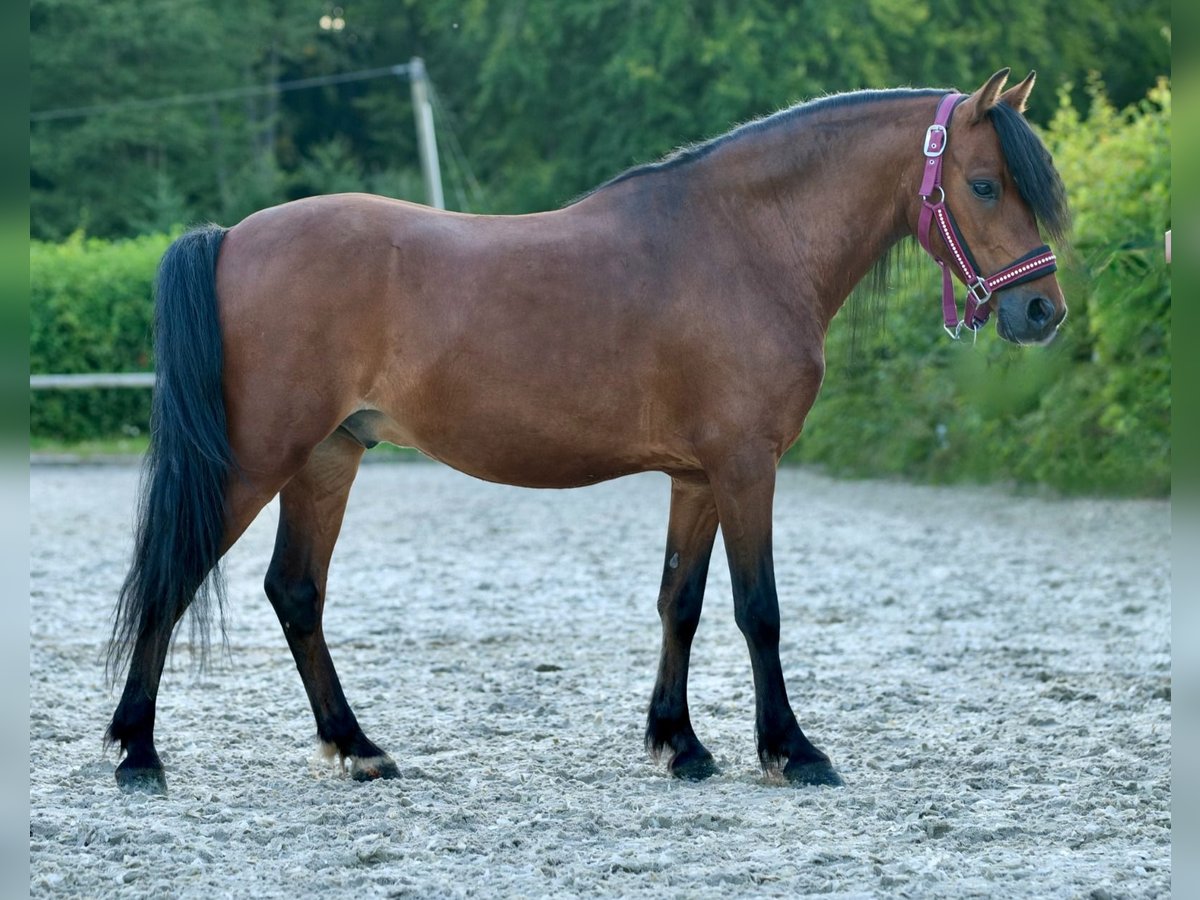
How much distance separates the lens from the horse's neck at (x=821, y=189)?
4.07 m

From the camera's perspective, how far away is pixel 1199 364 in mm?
1450

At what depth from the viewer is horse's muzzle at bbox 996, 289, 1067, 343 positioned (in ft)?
12.6

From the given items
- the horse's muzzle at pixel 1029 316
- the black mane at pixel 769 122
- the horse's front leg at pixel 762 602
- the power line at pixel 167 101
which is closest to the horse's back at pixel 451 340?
the horse's front leg at pixel 762 602

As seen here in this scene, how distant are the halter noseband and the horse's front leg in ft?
2.51

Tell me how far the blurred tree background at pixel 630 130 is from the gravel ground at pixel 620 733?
1467 mm

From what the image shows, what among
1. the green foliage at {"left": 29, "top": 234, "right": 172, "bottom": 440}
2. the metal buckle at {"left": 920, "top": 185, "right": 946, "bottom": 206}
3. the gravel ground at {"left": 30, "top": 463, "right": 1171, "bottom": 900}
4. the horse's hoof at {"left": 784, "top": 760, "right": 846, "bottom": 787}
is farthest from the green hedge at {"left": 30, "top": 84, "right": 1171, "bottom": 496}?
the green foliage at {"left": 29, "top": 234, "right": 172, "bottom": 440}

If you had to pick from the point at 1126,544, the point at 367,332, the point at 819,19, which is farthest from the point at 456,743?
the point at 819,19

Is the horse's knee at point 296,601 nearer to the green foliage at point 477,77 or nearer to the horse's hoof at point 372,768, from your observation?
the horse's hoof at point 372,768

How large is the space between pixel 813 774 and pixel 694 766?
37cm

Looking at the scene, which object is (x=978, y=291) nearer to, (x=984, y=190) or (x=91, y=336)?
(x=984, y=190)

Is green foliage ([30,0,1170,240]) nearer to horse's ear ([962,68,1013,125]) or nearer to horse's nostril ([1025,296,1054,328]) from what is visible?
horse's ear ([962,68,1013,125])

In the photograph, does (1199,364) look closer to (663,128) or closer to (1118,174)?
(1118,174)

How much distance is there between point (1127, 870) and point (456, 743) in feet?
7.25

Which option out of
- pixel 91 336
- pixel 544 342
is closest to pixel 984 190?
pixel 544 342
